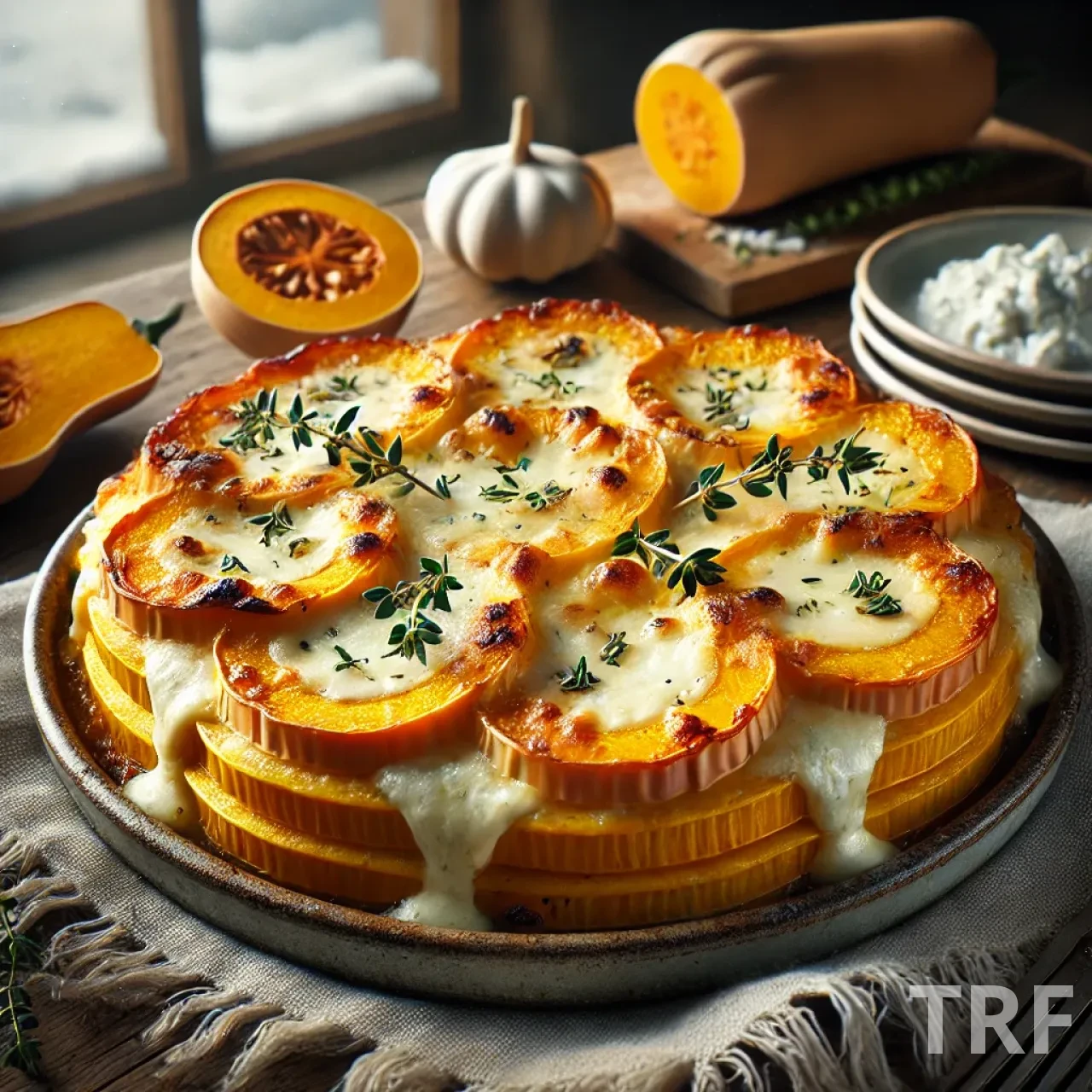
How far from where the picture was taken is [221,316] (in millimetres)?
3348

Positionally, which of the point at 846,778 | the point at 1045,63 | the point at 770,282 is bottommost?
the point at 1045,63

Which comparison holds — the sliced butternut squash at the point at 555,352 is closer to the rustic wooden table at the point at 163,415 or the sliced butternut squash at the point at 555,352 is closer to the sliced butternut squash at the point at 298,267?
the sliced butternut squash at the point at 298,267

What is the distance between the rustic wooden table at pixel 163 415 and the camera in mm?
1908

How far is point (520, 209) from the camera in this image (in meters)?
3.84

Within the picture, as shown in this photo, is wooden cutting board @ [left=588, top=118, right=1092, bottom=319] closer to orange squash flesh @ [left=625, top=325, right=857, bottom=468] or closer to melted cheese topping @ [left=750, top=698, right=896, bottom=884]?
orange squash flesh @ [left=625, top=325, right=857, bottom=468]

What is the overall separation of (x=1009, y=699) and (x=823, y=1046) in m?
0.64

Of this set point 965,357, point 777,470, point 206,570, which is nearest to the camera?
point 206,570

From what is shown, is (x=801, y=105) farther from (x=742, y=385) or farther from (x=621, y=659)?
(x=621, y=659)

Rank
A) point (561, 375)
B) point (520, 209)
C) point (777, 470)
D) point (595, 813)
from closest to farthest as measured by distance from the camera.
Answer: point (595, 813) → point (777, 470) → point (561, 375) → point (520, 209)

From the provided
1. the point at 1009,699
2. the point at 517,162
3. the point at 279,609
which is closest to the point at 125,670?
the point at 279,609

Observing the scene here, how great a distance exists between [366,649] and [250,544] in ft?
1.06

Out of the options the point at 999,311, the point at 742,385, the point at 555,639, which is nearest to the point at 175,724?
the point at 555,639

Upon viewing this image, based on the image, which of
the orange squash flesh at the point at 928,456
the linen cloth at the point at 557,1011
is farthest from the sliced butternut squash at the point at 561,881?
the orange squash flesh at the point at 928,456

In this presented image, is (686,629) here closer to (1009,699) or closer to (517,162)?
(1009,699)
